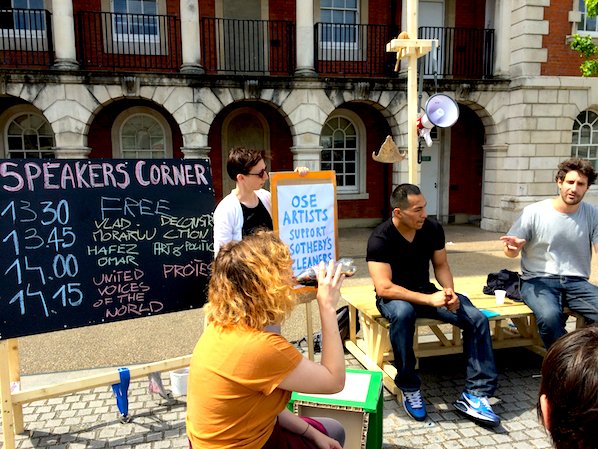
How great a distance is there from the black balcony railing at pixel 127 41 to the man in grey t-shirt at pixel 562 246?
9178 mm

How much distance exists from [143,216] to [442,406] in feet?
8.19

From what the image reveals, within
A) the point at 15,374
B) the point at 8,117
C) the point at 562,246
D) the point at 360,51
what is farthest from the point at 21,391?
the point at 360,51

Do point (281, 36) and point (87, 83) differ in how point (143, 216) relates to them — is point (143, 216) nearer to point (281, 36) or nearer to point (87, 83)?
point (87, 83)

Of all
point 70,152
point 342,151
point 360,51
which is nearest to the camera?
point 70,152

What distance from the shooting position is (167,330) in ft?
16.8

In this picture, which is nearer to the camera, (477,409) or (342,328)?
(477,409)

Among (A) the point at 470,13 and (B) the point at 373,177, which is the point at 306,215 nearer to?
(B) the point at 373,177

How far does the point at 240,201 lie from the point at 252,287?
174 cm

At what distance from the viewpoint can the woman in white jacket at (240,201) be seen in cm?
326

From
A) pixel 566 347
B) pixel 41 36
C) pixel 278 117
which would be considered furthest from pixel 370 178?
pixel 566 347

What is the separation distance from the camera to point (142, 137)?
12.2m

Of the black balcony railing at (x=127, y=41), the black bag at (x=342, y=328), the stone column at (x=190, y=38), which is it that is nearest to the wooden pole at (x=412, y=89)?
the black bag at (x=342, y=328)

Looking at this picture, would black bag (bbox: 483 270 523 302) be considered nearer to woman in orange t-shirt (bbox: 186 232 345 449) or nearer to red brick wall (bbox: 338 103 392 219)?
woman in orange t-shirt (bbox: 186 232 345 449)

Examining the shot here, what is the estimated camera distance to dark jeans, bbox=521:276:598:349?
354cm
